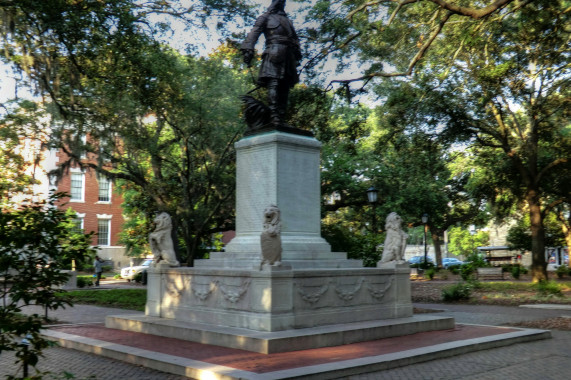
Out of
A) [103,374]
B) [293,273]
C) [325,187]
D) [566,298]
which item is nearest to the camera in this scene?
[103,374]

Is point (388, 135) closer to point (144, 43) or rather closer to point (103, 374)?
point (144, 43)

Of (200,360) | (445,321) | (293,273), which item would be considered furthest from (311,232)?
(200,360)

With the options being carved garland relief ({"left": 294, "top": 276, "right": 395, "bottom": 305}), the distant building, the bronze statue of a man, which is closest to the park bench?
carved garland relief ({"left": 294, "top": 276, "right": 395, "bottom": 305})

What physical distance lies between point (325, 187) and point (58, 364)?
24155 millimetres

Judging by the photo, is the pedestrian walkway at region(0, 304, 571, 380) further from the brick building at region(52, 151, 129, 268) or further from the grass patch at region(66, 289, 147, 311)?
the brick building at region(52, 151, 129, 268)

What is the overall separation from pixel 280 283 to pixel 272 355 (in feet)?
5.45

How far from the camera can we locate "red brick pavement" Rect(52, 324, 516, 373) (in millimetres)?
8852

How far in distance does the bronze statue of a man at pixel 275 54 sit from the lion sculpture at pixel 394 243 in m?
3.79

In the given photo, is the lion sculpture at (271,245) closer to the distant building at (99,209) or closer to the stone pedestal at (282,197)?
the stone pedestal at (282,197)

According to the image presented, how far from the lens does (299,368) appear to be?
26.9 ft

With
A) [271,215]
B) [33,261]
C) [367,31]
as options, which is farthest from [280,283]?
[367,31]

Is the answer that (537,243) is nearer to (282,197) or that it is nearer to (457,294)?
(457,294)

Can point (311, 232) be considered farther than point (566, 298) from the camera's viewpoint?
No

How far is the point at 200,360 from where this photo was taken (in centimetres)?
908
